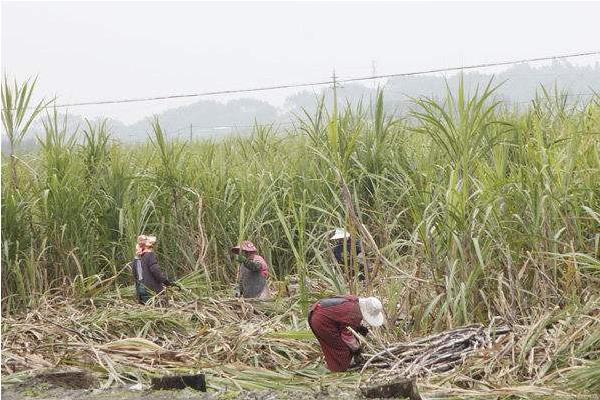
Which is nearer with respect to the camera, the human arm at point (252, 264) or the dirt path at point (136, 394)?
the dirt path at point (136, 394)

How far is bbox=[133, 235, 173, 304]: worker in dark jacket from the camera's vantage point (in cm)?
671

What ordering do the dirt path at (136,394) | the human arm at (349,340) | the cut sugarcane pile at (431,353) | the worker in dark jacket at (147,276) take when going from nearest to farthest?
the dirt path at (136,394)
the cut sugarcane pile at (431,353)
the human arm at (349,340)
the worker in dark jacket at (147,276)

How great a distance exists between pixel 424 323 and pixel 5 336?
2407mm

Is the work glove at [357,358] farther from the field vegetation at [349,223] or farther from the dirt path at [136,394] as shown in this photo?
the dirt path at [136,394]

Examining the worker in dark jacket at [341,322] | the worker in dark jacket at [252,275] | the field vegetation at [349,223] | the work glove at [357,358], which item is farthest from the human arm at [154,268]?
the work glove at [357,358]

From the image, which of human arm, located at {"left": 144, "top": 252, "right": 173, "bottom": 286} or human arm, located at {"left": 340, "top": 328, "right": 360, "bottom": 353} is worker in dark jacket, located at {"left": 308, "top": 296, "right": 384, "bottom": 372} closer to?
human arm, located at {"left": 340, "top": 328, "right": 360, "bottom": 353}

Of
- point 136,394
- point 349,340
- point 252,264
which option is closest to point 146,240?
point 252,264

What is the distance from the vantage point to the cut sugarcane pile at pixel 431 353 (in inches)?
186

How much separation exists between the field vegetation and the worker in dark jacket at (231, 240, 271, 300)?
20 centimetres

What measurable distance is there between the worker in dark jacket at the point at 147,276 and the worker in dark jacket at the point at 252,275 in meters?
→ 0.52

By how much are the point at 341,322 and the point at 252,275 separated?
184 cm

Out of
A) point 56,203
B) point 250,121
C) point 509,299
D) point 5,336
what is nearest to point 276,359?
point 509,299

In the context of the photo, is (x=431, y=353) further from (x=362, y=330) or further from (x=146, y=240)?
(x=146, y=240)

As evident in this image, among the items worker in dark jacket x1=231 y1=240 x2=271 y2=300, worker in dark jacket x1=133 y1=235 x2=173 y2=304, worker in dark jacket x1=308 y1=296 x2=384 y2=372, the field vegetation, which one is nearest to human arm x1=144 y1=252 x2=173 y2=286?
worker in dark jacket x1=133 y1=235 x2=173 y2=304
